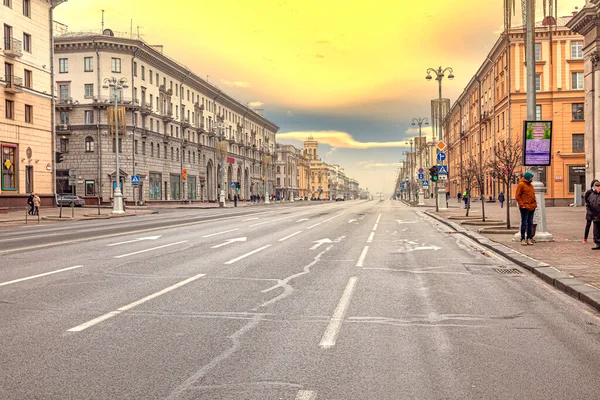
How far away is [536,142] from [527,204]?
2.18 m

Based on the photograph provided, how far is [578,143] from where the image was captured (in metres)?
54.1

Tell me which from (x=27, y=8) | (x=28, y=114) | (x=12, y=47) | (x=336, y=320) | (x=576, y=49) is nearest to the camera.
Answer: (x=336, y=320)

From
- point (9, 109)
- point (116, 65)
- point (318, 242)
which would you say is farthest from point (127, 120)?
point (318, 242)

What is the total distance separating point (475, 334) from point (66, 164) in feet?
223

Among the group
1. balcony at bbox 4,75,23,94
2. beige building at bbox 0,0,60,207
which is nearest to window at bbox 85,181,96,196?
beige building at bbox 0,0,60,207

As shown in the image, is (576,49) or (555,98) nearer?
(576,49)

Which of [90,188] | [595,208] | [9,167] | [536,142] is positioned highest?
[9,167]

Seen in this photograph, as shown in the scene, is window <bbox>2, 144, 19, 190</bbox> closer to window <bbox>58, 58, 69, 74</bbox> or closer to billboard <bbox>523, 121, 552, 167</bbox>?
window <bbox>58, 58, 69, 74</bbox>

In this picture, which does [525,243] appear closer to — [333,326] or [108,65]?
[333,326]

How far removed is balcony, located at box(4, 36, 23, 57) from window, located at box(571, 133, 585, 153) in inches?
2037

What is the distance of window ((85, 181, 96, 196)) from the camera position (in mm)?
64750

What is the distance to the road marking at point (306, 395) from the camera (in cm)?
397

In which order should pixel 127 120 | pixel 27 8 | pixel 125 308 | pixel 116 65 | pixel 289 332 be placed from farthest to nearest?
1. pixel 116 65
2. pixel 127 120
3. pixel 27 8
4. pixel 125 308
5. pixel 289 332

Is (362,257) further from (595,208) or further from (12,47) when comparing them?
(12,47)
